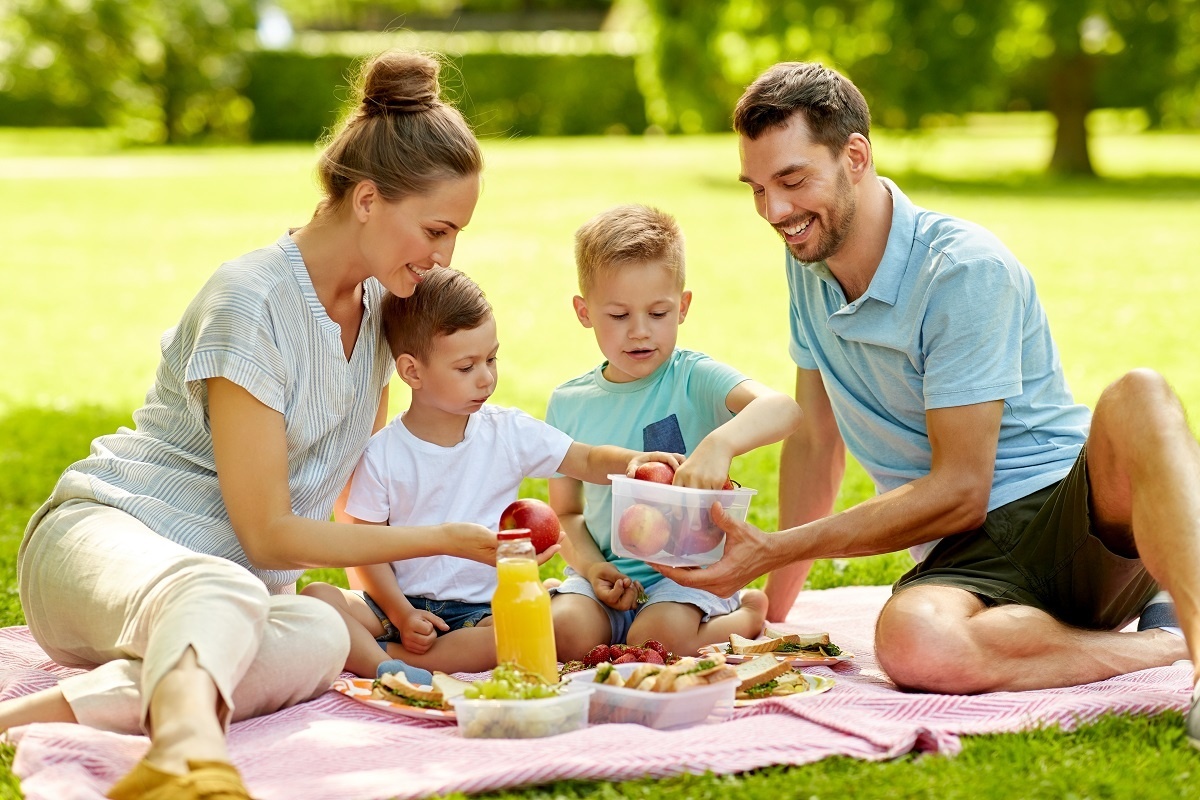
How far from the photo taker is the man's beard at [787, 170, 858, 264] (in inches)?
150

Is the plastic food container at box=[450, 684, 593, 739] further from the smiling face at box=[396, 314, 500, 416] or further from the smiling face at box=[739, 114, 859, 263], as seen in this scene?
the smiling face at box=[739, 114, 859, 263]

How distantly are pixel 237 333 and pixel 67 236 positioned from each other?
14563 millimetres

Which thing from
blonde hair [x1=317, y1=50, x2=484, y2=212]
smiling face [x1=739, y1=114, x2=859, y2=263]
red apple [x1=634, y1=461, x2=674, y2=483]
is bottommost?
red apple [x1=634, y1=461, x2=674, y2=483]

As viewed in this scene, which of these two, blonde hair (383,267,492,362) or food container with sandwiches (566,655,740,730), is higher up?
blonde hair (383,267,492,362)

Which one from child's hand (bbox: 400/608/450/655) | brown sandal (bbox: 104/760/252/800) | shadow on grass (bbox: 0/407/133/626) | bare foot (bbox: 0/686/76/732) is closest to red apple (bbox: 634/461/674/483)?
child's hand (bbox: 400/608/450/655)

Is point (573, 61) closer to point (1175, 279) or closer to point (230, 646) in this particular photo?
point (1175, 279)

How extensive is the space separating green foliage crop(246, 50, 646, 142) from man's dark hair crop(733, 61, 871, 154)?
3063cm

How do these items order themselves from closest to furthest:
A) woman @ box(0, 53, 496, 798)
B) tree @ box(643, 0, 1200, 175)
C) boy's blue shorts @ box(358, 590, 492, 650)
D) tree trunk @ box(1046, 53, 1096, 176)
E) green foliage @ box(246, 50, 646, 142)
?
woman @ box(0, 53, 496, 798) < boy's blue shorts @ box(358, 590, 492, 650) < tree @ box(643, 0, 1200, 175) < tree trunk @ box(1046, 53, 1096, 176) < green foliage @ box(246, 50, 646, 142)

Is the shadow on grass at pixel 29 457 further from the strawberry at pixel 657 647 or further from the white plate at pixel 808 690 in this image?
the white plate at pixel 808 690

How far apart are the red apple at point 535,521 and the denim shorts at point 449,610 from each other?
0.53m

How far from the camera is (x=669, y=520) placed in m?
3.50

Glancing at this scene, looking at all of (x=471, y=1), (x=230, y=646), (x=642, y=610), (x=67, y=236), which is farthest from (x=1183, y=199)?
(x=471, y=1)

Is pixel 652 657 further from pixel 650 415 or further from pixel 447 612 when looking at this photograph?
pixel 650 415

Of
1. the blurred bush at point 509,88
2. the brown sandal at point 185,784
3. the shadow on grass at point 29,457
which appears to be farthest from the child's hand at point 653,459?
the blurred bush at point 509,88
